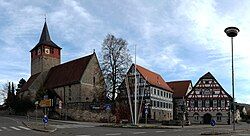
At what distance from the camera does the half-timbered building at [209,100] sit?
7831 cm

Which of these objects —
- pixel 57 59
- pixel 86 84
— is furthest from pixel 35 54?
pixel 86 84

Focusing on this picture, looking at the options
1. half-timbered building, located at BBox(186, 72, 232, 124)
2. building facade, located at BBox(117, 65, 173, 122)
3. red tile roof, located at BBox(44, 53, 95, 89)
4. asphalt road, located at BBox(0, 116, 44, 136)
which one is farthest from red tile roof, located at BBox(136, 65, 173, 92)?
asphalt road, located at BBox(0, 116, 44, 136)

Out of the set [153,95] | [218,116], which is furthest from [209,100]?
[153,95]

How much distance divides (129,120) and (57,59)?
42656mm

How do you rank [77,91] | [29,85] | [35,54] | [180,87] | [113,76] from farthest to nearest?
[180,87]
[35,54]
[29,85]
[77,91]
[113,76]

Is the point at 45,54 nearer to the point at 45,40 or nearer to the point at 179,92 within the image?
the point at 45,40

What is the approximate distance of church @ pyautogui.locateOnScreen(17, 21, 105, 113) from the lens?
7181 centimetres

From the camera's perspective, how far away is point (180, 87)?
98.1 metres

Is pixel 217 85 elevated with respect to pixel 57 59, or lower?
lower

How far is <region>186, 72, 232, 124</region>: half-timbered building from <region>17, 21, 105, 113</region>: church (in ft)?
72.2

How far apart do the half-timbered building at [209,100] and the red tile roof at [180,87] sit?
45.0 feet

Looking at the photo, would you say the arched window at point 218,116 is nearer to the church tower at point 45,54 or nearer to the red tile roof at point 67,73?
the red tile roof at point 67,73

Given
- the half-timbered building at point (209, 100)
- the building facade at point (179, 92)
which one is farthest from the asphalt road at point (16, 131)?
the building facade at point (179, 92)

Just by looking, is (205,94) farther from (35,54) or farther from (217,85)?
(35,54)
